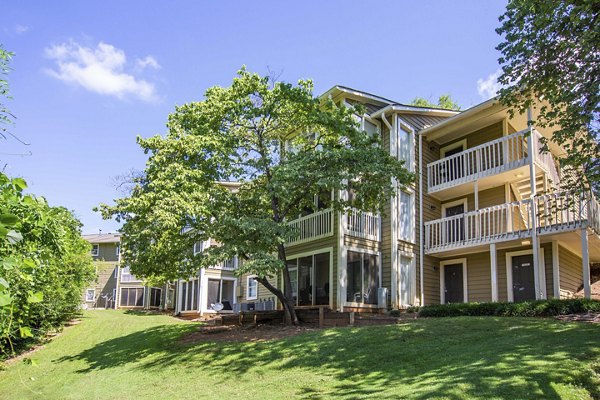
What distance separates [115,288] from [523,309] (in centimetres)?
3894

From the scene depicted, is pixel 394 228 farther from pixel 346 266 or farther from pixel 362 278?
pixel 346 266

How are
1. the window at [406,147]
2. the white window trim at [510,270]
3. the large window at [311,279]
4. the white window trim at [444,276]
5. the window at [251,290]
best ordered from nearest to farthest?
1. the white window trim at [510,270]
2. the large window at [311,279]
3. the white window trim at [444,276]
4. the window at [406,147]
5. the window at [251,290]

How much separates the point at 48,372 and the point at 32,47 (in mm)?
9757

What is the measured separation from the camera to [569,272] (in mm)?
17500

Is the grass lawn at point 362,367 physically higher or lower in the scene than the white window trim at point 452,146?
lower

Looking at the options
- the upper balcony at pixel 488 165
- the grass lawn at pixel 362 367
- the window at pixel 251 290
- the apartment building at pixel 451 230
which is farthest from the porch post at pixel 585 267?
the window at pixel 251 290

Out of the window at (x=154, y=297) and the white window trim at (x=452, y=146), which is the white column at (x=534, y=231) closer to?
the white window trim at (x=452, y=146)

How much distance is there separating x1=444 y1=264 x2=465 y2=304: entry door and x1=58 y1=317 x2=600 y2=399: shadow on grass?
6.35 m

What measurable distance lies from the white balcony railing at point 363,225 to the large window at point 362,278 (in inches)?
27.5

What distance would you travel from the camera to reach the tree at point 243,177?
44.5 ft

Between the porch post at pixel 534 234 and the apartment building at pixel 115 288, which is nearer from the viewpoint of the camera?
the porch post at pixel 534 234

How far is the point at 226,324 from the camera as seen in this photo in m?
17.7

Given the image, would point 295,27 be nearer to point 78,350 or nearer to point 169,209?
point 169,209

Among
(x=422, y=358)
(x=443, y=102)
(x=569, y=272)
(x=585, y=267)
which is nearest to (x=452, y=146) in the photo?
(x=569, y=272)
